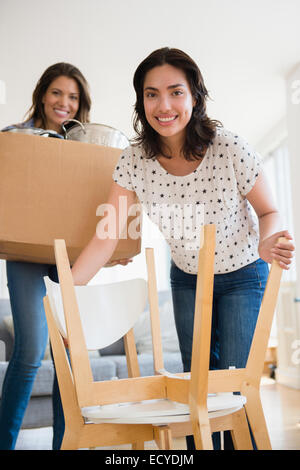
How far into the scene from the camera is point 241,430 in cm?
87

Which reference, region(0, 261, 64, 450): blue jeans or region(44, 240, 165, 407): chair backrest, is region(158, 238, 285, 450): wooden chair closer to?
region(44, 240, 165, 407): chair backrest

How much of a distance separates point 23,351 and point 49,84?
842 mm

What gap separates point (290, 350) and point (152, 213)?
2964mm

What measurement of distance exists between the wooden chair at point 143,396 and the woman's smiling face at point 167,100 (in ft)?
1.38

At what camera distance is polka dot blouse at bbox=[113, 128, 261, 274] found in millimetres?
1058

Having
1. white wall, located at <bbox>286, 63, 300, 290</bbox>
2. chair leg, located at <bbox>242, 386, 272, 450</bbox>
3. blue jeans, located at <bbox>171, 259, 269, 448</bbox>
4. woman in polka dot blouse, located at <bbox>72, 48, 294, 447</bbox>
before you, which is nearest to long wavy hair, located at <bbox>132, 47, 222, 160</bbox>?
woman in polka dot blouse, located at <bbox>72, 48, 294, 447</bbox>

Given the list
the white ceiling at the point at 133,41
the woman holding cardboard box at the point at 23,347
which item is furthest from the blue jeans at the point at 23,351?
the white ceiling at the point at 133,41

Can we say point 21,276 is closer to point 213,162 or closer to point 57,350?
point 57,350

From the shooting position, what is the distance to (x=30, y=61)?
9.72 feet

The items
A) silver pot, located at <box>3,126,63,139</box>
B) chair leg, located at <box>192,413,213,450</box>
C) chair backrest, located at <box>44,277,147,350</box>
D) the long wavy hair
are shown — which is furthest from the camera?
silver pot, located at <box>3,126,63,139</box>

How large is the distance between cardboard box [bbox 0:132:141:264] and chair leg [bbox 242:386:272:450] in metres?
0.58

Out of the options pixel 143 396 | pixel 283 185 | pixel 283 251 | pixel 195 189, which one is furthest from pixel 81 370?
pixel 283 185

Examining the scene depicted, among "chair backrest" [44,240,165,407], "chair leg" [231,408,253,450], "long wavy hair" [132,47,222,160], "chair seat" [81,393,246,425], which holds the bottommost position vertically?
"chair leg" [231,408,253,450]
